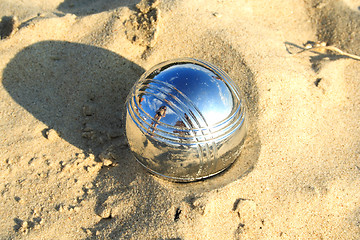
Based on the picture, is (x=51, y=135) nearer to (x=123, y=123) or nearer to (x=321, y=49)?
(x=123, y=123)

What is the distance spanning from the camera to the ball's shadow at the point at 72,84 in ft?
12.0

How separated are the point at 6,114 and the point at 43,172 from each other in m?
Result: 0.91

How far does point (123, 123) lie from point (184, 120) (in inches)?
27.1

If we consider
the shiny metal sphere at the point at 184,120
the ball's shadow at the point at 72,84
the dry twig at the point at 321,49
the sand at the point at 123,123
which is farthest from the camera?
the dry twig at the point at 321,49

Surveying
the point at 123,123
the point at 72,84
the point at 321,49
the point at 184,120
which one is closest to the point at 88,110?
the point at 72,84

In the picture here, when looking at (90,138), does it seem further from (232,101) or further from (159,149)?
(232,101)

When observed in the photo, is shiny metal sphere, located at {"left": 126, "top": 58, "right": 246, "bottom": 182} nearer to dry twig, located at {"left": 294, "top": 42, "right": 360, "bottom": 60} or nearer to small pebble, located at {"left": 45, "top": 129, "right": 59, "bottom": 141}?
small pebble, located at {"left": 45, "top": 129, "right": 59, "bottom": 141}

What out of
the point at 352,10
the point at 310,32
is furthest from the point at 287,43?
the point at 352,10

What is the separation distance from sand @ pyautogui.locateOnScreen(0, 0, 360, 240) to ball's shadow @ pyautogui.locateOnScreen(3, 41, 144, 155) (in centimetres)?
1

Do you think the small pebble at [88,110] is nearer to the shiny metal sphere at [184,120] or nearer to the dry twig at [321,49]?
the shiny metal sphere at [184,120]

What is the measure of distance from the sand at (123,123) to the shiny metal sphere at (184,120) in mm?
285

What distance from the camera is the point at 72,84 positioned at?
3.87 meters

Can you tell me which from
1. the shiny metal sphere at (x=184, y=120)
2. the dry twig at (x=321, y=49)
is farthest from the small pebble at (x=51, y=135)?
the dry twig at (x=321, y=49)

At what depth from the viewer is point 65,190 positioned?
307 centimetres
